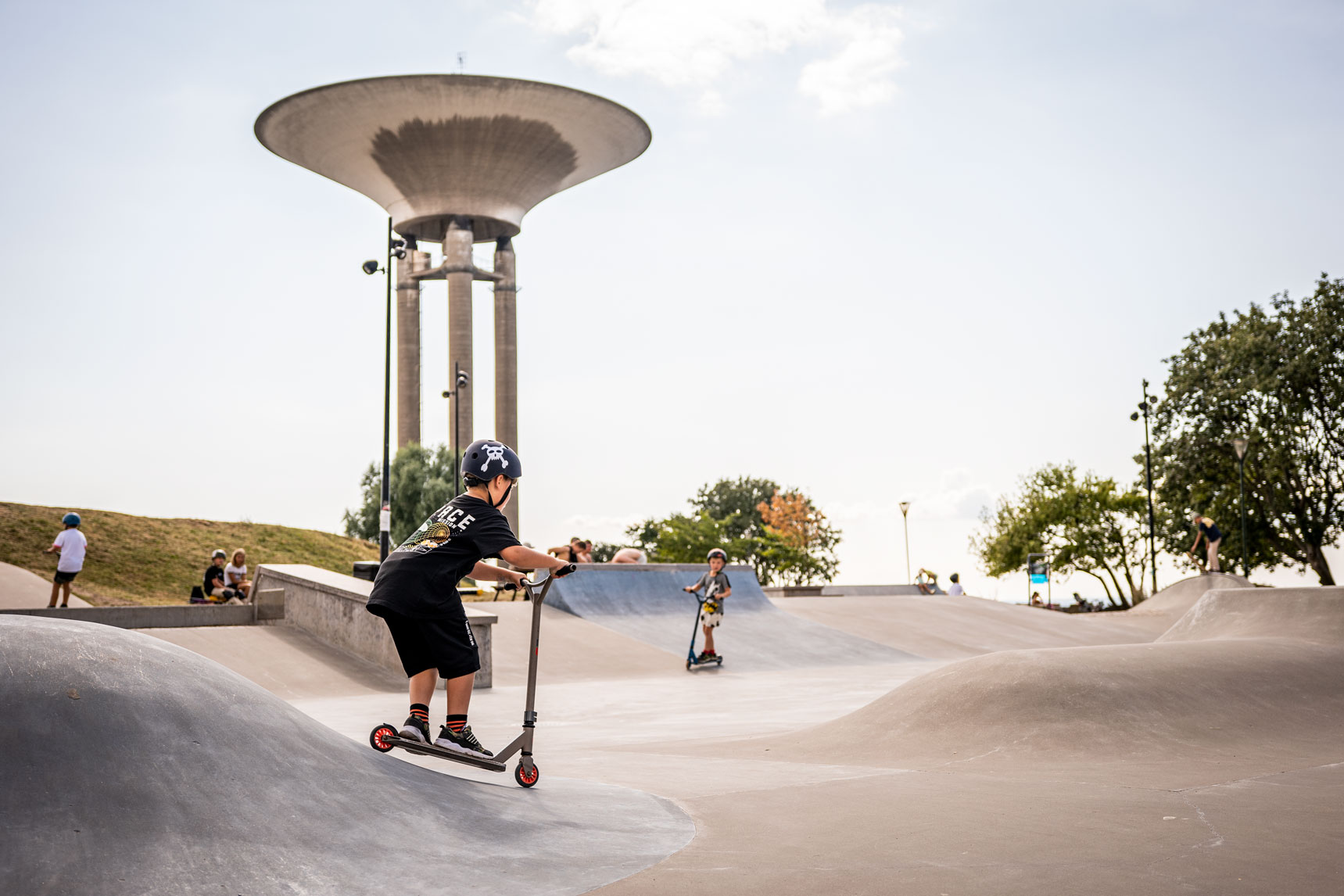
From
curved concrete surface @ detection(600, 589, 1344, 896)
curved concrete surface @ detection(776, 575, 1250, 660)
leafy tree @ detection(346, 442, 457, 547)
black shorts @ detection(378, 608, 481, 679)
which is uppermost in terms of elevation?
leafy tree @ detection(346, 442, 457, 547)

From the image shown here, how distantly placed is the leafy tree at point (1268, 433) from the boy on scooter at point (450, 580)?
39.2 metres

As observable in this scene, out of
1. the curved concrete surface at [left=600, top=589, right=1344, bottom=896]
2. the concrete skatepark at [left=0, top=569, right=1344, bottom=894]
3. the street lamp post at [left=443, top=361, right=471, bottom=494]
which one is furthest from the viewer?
the street lamp post at [left=443, top=361, right=471, bottom=494]

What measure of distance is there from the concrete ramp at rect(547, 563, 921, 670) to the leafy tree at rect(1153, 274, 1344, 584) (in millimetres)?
24731

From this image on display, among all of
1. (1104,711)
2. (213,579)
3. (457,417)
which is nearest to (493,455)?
(1104,711)

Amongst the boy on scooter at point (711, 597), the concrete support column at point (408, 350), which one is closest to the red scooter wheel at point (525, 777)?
the boy on scooter at point (711, 597)

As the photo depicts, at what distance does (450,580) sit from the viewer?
195 inches

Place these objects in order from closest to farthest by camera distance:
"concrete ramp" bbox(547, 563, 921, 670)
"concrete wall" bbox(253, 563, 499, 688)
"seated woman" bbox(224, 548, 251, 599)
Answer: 1. "concrete wall" bbox(253, 563, 499, 688)
2. "concrete ramp" bbox(547, 563, 921, 670)
3. "seated woman" bbox(224, 548, 251, 599)

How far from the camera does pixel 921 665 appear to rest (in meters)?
17.2

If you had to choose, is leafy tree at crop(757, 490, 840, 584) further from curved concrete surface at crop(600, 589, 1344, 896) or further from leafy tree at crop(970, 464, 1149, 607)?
curved concrete surface at crop(600, 589, 1344, 896)

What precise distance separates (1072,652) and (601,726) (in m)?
3.84

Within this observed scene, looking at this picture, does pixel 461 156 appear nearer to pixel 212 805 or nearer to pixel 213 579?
pixel 213 579

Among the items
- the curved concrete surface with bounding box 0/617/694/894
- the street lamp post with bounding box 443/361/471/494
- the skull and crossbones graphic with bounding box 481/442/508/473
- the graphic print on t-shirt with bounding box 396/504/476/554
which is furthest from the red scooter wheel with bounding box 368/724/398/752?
the street lamp post with bounding box 443/361/471/494

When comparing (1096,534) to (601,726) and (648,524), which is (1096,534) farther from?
(601,726)

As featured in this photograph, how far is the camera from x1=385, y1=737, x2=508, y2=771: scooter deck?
5.00m
